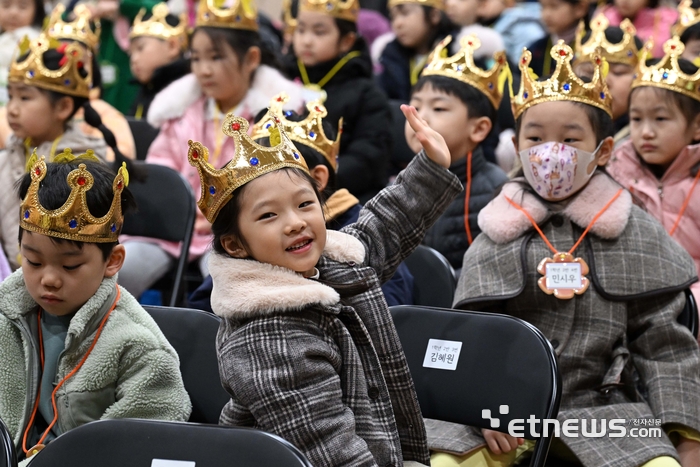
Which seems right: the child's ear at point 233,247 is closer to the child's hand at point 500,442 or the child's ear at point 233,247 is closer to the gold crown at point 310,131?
the child's hand at point 500,442

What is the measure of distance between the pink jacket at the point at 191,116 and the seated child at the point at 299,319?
77.8 inches

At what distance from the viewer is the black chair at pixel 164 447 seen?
1.56 meters

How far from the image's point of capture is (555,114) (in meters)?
2.56

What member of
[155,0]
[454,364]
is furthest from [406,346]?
[155,0]

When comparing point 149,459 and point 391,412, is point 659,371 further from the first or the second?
point 149,459

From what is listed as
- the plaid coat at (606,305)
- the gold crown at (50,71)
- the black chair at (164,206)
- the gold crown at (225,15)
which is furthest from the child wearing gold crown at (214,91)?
the plaid coat at (606,305)

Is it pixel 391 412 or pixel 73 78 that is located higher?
pixel 73 78

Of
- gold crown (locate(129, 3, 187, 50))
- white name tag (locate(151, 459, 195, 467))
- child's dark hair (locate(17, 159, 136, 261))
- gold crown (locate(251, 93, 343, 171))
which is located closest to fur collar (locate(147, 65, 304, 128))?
gold crown (locate(251, 93, 343, 171))

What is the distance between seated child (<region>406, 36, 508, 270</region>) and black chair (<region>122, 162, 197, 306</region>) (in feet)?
2.73

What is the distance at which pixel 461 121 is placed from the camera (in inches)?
127

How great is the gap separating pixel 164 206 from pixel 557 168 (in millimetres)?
1480

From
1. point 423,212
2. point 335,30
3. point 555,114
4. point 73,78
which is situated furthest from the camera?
point 335,30

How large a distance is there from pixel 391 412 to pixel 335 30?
9.49 feet

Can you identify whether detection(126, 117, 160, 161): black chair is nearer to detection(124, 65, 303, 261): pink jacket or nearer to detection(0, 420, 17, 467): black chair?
detection(124, 65, 303, 261): pink jacket
